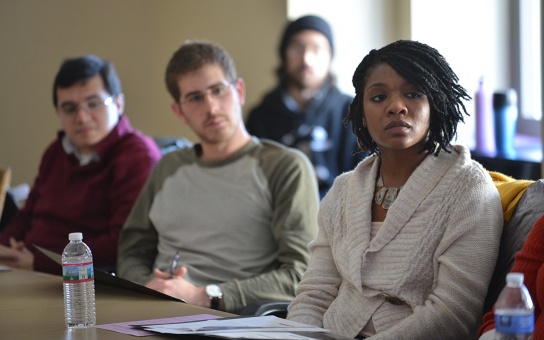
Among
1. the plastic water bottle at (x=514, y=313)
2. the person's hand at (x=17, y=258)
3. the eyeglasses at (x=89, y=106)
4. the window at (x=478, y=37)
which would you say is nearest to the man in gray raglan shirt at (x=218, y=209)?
the person's hand at (x=17, y=258)

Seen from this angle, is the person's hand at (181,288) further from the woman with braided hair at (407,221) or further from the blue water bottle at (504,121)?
the blue water bottle at (504,121)

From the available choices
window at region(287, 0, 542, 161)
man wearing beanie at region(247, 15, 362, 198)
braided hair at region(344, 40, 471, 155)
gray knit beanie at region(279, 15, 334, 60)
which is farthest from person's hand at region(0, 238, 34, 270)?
window at region(287, 0, 542, 161)

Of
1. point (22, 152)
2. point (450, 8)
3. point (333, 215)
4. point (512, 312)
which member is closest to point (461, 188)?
point (333, 215)

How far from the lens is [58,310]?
79.0 inches

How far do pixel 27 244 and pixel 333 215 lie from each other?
1.69m

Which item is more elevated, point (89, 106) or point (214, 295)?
point (89, 106)

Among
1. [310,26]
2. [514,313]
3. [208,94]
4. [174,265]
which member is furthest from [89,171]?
[514,313]

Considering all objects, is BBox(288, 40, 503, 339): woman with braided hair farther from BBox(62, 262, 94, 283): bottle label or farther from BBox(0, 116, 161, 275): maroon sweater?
BBox(0, 116, 161, 275): maroon sweater

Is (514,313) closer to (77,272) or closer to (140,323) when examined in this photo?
(140,323)

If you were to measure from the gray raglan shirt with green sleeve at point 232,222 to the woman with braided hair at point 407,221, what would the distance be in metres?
0.43

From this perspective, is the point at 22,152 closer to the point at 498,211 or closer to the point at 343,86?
the point at 343,86

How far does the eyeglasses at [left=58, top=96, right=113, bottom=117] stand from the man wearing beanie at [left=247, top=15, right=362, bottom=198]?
43.9 inches

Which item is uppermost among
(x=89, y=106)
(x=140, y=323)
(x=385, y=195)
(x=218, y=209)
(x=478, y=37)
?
(x=478, y=37)

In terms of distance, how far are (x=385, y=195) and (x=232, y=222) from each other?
77 cm
